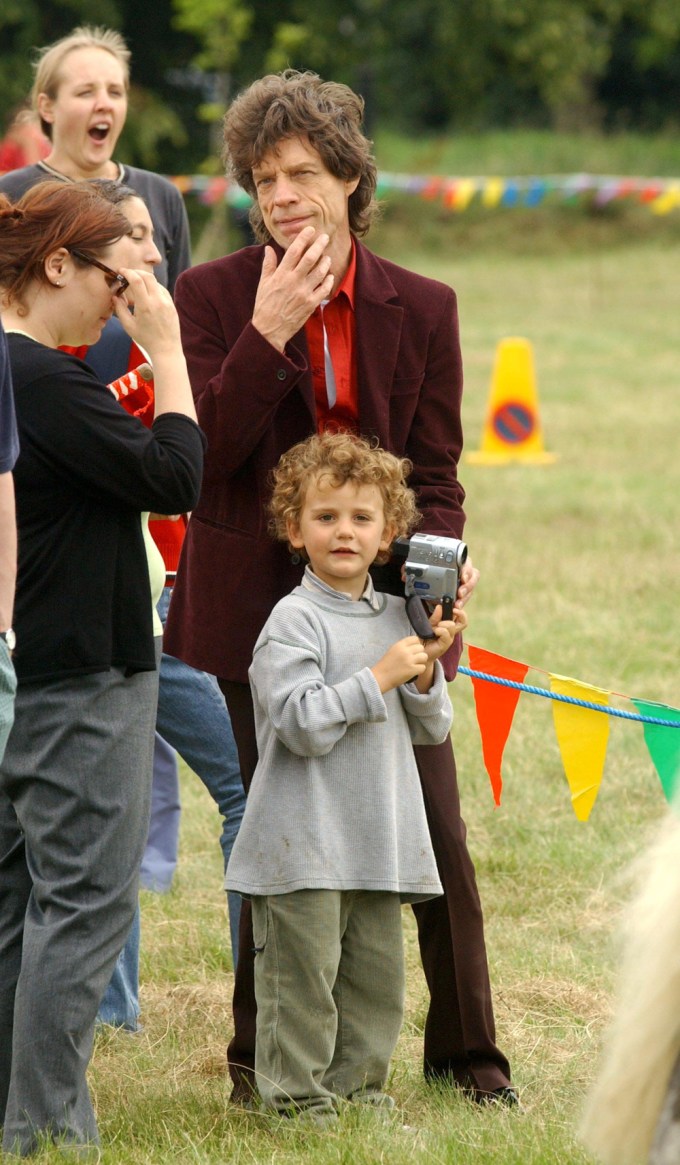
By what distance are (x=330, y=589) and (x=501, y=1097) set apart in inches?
49.0

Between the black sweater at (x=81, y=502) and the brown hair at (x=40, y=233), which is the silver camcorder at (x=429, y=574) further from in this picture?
the brown hair at (x=40, y=233)

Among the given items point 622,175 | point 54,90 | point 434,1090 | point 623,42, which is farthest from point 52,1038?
point 623,42

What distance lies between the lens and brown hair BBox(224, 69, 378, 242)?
337cm

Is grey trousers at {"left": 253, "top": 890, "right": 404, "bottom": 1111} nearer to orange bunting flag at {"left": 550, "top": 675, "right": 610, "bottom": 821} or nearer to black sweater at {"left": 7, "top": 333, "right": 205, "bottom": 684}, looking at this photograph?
black sweater at {"left": 7, "top": 333, "right": 205, "bottom": 684}

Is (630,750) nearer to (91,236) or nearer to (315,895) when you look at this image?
(315,895)

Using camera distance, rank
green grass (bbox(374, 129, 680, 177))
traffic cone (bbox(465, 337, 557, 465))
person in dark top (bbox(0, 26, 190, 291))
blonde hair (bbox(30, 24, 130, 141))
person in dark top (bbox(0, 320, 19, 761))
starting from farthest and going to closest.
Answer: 1. green grass (bbox(374, 129, 680, 177))
2. traffic cone (bbox(465, 337, 557, 465))
3. blonde hair (bbox(30, 24, 130, 141))
4. person in dark top (bbox(0, 26, 190, 291))
5. person in dark top (bbox(0, 320, 19, 761))

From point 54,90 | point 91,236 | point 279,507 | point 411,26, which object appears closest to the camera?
point 91,236

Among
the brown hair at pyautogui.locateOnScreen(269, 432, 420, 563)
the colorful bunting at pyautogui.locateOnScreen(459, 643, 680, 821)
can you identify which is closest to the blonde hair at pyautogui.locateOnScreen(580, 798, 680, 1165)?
the brown hair at pyautogui.locateOnScreen(269, 432, 420, 563)

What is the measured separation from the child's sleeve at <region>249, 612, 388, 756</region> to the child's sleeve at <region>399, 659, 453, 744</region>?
0.39 feet

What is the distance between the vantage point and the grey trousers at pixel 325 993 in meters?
3.30

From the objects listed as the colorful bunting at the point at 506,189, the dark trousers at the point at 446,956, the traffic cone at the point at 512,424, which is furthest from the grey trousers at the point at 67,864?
the colorful bunting at the point at 506,189

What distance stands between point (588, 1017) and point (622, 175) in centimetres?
2601

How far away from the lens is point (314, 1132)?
327 cm

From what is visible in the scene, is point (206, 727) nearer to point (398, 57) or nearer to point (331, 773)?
point (331, 773)
